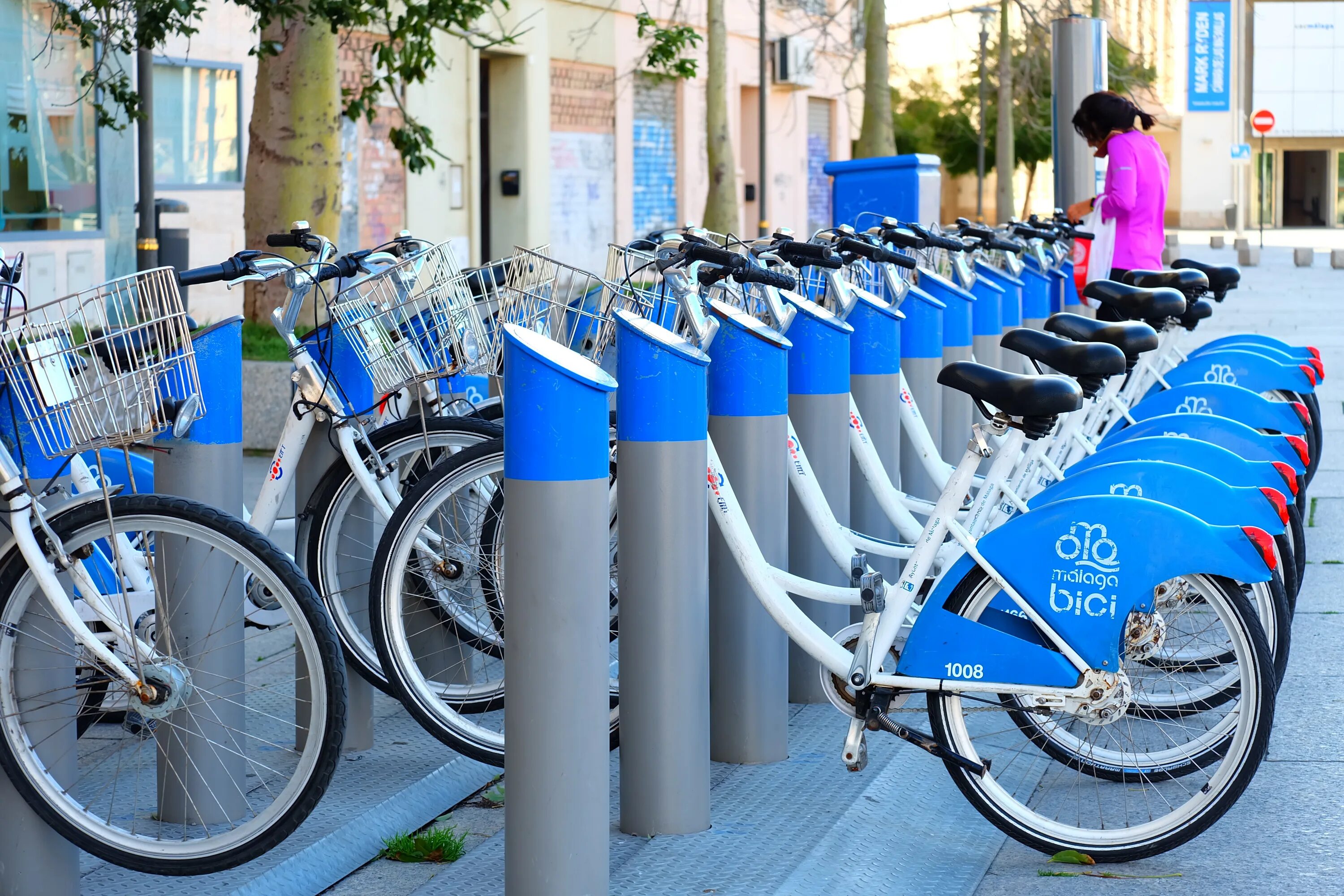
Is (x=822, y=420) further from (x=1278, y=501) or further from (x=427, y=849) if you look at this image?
(x=427, y=849)

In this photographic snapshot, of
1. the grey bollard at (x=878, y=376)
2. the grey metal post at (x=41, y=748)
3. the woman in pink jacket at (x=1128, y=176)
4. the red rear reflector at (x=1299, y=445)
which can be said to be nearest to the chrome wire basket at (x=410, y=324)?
the grey metal post at (x=41, y=748)

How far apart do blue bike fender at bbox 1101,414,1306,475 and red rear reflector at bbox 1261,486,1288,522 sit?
0.48 m

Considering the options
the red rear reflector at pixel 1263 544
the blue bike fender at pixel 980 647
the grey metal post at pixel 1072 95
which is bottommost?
the blue bike fender at pixel 980 647

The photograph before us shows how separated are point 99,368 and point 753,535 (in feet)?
5.21

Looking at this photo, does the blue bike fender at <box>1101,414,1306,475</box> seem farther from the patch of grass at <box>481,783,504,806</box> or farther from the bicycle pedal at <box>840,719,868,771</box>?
the patch of grass at <box>481,783,504,806</box>

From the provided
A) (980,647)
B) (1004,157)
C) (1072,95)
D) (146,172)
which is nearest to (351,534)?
(980,647)

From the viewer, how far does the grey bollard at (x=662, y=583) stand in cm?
348

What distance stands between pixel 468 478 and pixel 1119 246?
179 inches

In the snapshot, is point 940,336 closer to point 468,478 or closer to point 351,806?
point 468,478

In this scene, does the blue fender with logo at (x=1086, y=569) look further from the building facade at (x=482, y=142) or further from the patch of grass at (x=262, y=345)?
the patch of grass at (x=262, y=345)

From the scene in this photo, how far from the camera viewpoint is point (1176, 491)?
3.69m

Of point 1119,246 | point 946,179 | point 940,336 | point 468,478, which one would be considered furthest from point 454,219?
point 946,179

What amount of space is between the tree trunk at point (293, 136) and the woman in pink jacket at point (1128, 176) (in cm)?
469

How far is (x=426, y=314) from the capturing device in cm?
419
